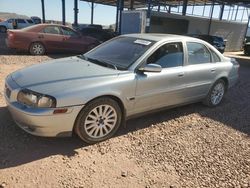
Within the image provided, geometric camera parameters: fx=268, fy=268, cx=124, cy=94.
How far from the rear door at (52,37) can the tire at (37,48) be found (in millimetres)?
188

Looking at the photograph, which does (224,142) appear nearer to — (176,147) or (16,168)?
(176,147)

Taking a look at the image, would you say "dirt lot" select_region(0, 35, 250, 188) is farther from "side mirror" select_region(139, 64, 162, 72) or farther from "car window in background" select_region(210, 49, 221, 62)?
"car window in background" select_region(210, 49, 221, 62)

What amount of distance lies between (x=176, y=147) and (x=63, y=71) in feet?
6.37

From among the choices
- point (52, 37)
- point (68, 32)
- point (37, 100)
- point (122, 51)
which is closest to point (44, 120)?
point (37, 100)

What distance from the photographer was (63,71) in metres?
3.79

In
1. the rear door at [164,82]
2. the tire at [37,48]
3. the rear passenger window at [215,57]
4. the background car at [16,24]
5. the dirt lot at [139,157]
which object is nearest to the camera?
the dirt lot at [139,157]

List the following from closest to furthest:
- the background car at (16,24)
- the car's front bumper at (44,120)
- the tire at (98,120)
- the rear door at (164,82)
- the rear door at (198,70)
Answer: the car's front bumper at (44,120) < the tire at (98,120) < the rear door at (164,82) < the rear door at (198,70) < the background car at (16,24)

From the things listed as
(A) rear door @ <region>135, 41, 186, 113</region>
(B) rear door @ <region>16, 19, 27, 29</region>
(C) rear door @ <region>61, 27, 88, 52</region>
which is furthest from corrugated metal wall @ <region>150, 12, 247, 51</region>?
(B) rear door @ <region>16, 19, 27, 29</region>

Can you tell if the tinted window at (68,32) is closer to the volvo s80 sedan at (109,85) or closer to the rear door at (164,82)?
the volvo s80 sedan at (109,85)

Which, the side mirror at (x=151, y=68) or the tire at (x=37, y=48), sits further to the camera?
the tire at (x=37, y=48)

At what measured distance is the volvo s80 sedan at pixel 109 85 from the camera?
3.29 m

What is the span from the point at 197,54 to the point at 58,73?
265 cm

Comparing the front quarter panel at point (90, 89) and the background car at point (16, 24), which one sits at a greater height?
the front quarter panel at point (90, 89)

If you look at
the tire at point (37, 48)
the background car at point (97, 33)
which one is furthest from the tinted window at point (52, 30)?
the background car at point (97, 33)
